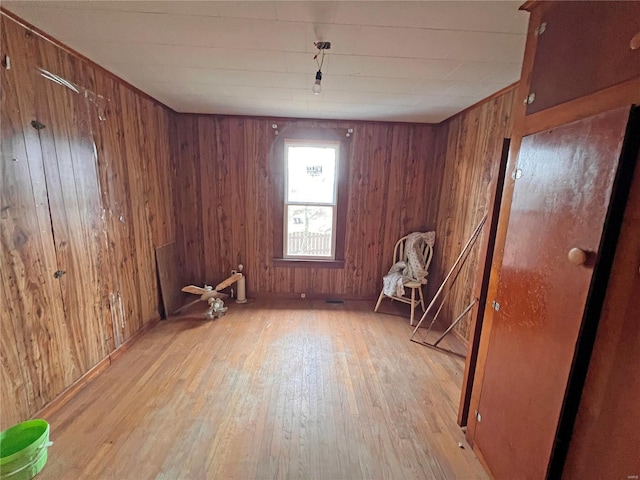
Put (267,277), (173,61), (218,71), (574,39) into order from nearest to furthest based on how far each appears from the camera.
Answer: (574,39), (173,61), (218,71), (267,277)

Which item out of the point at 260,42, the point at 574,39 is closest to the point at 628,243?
the point at 574,39

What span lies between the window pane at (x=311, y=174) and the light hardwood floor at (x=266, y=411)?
1.72 meters

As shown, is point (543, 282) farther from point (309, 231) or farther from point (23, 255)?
point (309, 231)

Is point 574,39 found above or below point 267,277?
above

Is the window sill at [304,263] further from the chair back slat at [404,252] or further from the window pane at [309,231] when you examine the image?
the chair back slat at [404,252]

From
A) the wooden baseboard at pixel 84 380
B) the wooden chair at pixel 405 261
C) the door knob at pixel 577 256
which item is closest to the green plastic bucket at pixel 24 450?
the wooden baseboard at pixel 84 380

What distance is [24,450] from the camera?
135 centimetres

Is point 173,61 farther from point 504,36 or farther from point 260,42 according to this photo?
point 504,36

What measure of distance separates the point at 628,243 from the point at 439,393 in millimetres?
1664

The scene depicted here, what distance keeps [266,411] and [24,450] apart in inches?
47.2

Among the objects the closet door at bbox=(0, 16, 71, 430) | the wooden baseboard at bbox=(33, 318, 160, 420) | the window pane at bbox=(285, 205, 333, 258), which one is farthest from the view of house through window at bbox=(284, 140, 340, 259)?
the closet door at bbox=(0, 16, 71, 430)

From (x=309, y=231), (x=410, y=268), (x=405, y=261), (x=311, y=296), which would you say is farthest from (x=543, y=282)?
(x=311, y=296)

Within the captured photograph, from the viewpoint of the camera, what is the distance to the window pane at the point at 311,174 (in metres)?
3.55

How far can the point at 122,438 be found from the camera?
1.64m
